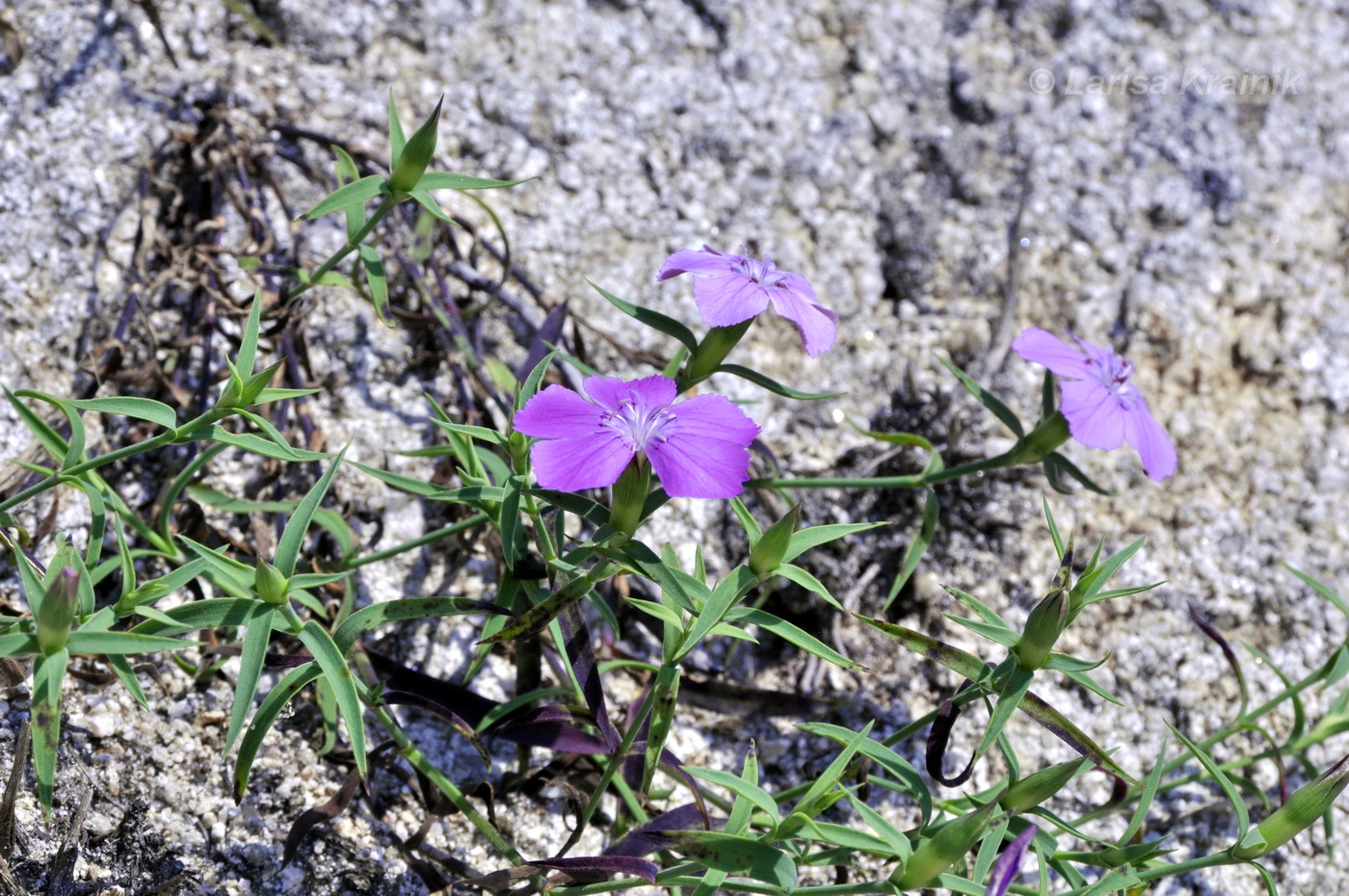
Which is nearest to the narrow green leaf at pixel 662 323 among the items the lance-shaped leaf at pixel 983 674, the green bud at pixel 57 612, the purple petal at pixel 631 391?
the purple petal at pixel 631 391

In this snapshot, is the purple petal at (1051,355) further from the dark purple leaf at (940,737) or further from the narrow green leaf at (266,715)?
the narrow green leaf at (266,715)

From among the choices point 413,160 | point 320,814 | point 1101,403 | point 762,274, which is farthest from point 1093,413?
point 320,814

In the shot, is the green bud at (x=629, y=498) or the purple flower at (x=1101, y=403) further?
the purple flower at (x=1101, y=403)

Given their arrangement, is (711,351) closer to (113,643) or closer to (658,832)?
(658,832)

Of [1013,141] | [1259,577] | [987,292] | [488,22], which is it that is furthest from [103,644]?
[1013,141]

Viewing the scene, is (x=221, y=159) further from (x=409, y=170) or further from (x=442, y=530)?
(x=442, y=530)

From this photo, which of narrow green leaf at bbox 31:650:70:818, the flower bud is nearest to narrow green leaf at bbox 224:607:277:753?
narrow green leaf at bbox 31:650:70:818
